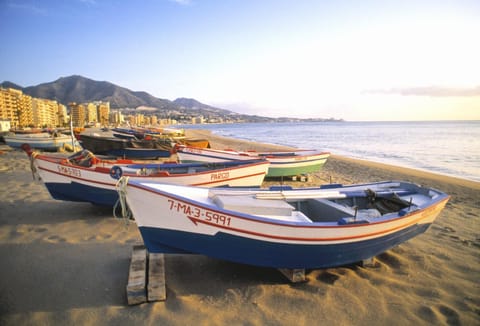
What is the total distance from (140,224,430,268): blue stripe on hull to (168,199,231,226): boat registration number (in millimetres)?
217

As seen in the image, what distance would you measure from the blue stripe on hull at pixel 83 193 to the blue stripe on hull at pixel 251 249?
3.32 meters

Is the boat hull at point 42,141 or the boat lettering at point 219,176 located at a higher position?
the boat lettering at point 219,176

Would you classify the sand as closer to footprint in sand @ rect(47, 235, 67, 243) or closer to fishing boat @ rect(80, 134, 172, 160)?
footprint in sand @ rect(47, 235, 67, 243)

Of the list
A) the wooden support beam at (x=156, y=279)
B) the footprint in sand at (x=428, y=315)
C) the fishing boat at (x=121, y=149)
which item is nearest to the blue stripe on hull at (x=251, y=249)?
the wooden support beam at (x=156, y=279)

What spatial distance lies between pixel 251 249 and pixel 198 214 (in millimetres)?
949

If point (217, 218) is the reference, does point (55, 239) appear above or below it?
below

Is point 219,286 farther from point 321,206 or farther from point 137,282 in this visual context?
point 321,206

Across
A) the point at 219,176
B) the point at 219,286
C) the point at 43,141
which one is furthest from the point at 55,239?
the point at 43,141

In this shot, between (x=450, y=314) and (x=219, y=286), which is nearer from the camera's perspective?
(x=450, y=314)

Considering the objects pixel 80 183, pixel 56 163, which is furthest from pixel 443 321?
pixel 56 163

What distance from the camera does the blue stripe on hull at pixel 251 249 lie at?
12.5 feet

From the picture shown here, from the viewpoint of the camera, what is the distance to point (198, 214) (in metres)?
3.71

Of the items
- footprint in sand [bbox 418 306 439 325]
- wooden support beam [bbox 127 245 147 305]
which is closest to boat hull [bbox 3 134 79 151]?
wooden support beam [bbox 127 245 147 305]

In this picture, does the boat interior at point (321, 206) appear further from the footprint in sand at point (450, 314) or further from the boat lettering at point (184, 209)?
the footprint in sand at point (450, 314)
